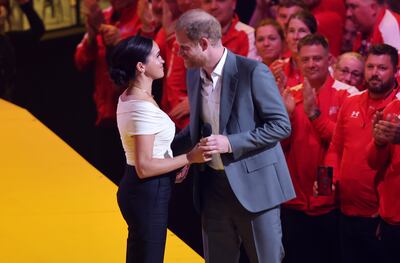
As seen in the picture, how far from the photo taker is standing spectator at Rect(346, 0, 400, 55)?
4.82 metres

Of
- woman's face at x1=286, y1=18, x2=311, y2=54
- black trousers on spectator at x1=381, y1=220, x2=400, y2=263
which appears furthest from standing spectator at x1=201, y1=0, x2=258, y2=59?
black trousers on spectator at x1=381, y1=220, x2=400, y2=263

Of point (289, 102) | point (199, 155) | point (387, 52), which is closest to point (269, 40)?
point (289, 102)

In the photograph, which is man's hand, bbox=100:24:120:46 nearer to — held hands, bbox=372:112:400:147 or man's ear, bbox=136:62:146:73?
held hands, bbox=372:112:400:147

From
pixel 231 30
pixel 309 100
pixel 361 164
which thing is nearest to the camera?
pixel 361 164

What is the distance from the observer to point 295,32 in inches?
200

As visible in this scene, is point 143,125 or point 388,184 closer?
point 143,125

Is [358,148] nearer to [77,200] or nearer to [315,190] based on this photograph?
[315,190]

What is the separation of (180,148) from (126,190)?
1.08 ft

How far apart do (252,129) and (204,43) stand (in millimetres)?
343

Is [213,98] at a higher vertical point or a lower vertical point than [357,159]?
higher

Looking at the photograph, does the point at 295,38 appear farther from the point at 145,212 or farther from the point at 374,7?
the point at 145,212

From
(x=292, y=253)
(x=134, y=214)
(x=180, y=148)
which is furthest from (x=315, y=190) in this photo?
(x=134, y=214)

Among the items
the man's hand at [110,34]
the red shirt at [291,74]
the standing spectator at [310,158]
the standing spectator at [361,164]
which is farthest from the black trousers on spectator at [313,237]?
the man's hand at [110,34]

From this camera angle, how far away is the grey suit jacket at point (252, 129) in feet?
11.0
